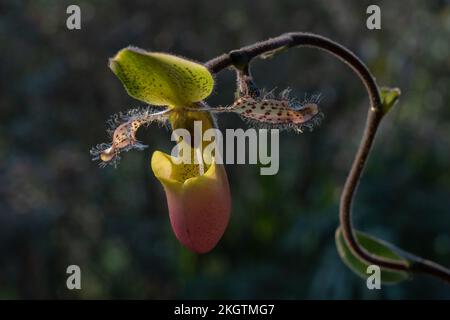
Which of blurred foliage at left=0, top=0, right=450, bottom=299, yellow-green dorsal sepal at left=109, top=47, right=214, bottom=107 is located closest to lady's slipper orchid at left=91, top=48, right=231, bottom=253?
yellow-green dorsal sepal at left=109, top=47, right=214, bottom=107

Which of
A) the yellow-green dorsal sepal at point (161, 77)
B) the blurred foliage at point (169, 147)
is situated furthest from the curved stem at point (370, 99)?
the blurred foliage at point (169, 147)

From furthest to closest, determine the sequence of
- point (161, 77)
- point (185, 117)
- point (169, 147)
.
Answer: point (169, 147)
point (185, 117)
point (161, 77)

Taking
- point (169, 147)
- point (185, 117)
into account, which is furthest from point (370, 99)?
point (169, 147)

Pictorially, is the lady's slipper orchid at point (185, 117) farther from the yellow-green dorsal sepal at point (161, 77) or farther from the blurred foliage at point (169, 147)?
the blurred foliage at point (169, 147)

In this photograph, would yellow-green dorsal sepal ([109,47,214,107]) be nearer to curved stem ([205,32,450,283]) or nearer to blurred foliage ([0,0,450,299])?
curved stem ([205,32,450,283])

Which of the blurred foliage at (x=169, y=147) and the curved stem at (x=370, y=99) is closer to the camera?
the curved stem at (x=370, y=99)

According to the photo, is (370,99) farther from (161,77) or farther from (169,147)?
(169,147)
